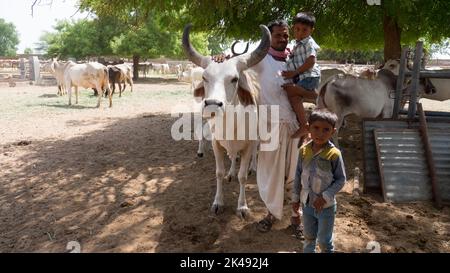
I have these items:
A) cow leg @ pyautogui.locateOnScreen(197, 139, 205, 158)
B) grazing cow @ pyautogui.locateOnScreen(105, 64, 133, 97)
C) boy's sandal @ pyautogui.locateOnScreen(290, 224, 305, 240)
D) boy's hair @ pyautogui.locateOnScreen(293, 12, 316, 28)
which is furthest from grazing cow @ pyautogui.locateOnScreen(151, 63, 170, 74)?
boy's sandal @ pyautogui.locateOnScreen(290, 224, 305, 240)

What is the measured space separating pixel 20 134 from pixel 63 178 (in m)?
3.75

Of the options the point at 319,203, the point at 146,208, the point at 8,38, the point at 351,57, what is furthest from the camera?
the point at 8,38

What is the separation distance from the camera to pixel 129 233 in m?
3.75

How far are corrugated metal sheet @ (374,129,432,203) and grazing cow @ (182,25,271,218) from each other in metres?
1.89

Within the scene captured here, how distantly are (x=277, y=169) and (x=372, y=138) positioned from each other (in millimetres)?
2324

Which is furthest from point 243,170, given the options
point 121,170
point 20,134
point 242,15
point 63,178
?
point 20,134

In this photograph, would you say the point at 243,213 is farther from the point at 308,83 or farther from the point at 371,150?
the point at 371,150

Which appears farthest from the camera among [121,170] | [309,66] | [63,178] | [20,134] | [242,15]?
[20,134]

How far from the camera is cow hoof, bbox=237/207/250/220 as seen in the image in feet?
13.5

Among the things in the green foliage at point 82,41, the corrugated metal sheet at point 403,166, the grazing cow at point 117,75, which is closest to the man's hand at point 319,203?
the corrugated metal sheet at point 403,166

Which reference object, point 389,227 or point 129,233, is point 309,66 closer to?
point 389,227

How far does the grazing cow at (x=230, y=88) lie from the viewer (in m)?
3.46

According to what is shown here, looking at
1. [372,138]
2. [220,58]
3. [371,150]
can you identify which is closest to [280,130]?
[220,58]

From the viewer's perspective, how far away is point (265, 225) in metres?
3.83
